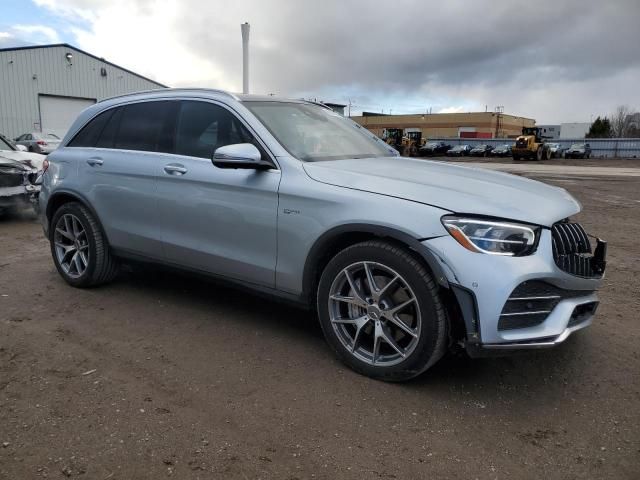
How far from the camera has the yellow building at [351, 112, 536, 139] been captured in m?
85.7

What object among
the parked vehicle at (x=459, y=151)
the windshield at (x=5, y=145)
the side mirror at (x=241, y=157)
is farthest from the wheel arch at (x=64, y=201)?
the parked vehicle at (x=459, y=151)

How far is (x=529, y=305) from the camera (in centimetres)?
282

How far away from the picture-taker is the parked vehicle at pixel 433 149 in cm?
5328

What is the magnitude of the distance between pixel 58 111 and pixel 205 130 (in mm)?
31993

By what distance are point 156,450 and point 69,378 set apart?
1025 mm

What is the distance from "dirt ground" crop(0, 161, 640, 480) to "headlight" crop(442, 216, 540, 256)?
908mm

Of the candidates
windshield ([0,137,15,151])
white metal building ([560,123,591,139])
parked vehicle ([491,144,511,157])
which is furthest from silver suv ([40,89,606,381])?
white metal building ([560,123,591,139])

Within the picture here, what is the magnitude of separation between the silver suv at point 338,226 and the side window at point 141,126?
14 mm

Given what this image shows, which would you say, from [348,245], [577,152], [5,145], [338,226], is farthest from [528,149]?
[338,226]

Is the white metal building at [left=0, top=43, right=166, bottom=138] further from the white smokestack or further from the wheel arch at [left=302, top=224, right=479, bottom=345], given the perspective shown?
the wheel arch at [left=302, top=224, right=479, bottom=345]

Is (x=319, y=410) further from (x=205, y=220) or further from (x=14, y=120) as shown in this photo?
(x=14, y=120)

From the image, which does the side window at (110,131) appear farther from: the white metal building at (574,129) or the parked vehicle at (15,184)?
the white metal building at (574,129)

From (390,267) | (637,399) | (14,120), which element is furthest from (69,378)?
(14,120)

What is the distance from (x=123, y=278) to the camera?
5371mm
